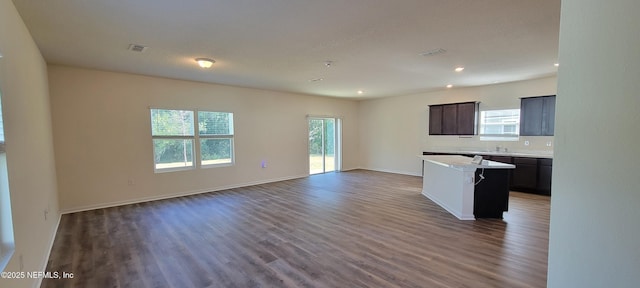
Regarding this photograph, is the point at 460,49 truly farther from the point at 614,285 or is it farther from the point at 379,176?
the point at 379,176

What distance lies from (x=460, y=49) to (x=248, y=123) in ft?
16.0

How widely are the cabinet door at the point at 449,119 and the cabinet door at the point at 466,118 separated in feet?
0.32

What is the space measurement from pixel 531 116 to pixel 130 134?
8385 mm

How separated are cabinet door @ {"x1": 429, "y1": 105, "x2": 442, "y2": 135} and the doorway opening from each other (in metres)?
2.90

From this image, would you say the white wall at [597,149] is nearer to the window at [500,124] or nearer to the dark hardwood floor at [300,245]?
the dark hardwood floor at [300,245]

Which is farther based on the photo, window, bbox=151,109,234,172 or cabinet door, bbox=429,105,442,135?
cabinet door, bbox=429,105,442,135

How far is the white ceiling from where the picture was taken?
8.01 ft

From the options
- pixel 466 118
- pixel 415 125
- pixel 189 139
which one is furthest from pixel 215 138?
pixel 466 118

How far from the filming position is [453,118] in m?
7.12

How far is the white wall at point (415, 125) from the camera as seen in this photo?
6188mm

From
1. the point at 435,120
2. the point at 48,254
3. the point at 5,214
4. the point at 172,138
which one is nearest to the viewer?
the point at 5,214

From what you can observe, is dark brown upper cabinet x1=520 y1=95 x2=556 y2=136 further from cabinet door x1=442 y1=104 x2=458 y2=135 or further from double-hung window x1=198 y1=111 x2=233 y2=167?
double-hung window x1=198 y1=111 x2=233 y2=167

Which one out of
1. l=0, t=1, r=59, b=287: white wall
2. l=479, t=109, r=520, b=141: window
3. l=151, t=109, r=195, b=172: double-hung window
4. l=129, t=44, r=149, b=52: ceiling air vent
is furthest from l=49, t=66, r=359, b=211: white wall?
l=479, t=109, r=520, b=141: window

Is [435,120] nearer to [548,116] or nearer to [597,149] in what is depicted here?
[548,116]
